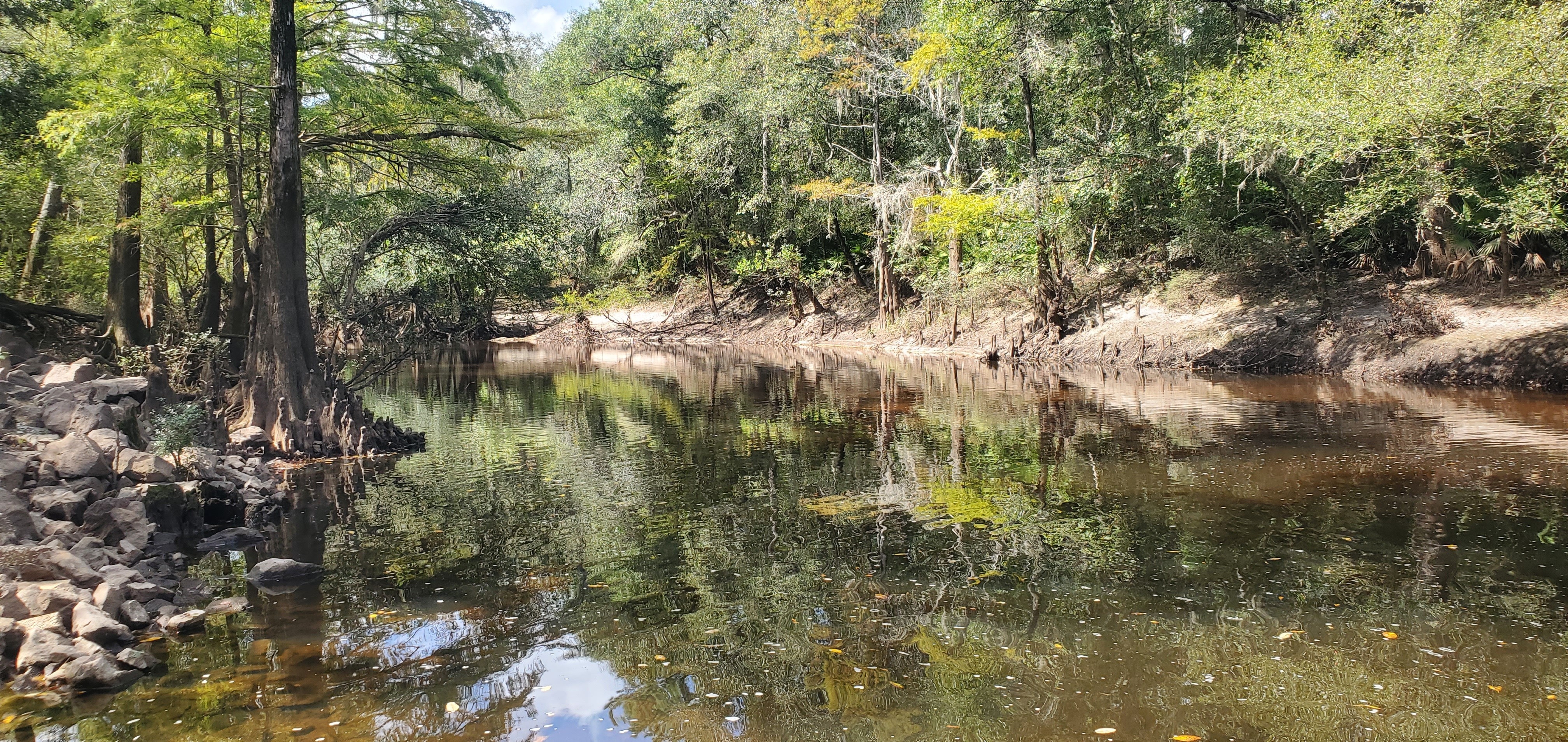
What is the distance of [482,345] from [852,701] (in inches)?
1816

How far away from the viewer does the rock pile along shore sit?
598 centimetres

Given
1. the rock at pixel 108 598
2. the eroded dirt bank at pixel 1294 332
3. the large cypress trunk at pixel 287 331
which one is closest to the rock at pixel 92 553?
the rock at pixel 108 598

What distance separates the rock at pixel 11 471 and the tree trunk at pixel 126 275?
10.8 metres

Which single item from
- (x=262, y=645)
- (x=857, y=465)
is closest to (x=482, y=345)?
(x=857, y=465)

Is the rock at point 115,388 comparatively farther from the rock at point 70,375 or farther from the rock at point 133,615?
the rock at point 133,615

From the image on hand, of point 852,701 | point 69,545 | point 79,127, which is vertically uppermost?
point 79,127

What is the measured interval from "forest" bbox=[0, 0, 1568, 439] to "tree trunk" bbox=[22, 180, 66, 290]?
0.11 meters

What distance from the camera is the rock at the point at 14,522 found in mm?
6930

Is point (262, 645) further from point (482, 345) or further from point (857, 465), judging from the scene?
point (482, 345)

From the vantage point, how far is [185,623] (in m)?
6.82

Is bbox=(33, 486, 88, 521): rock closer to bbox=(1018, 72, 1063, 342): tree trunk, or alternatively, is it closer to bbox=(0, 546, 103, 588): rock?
bbox=(0, 546, 103, 588): rock

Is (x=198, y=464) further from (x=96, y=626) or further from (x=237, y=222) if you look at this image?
(x=237, y=222)

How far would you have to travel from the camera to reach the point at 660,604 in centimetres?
727

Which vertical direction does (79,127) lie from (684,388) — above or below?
above
